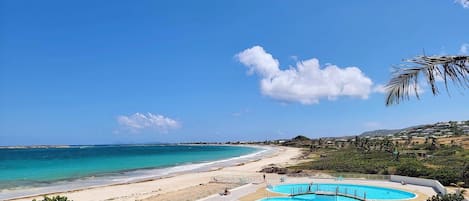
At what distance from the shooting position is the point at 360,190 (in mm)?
23750

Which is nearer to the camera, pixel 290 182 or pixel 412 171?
pixel 412 171

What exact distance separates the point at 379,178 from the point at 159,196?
14257mm

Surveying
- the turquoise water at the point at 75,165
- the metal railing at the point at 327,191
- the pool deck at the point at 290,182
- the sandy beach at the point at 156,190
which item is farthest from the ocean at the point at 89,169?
the metal railing at the point at 327,191

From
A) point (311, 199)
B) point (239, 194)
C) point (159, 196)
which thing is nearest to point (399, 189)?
point (311, 199)

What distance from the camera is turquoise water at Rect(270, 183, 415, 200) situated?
21917 mm

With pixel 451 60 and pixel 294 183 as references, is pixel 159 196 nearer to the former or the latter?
pixel 294 183

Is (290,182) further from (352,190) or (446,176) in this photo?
(446,176)

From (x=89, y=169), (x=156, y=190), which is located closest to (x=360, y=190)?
(x=156, y=190)

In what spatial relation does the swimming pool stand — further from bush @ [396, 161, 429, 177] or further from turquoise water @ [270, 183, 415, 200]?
bush @ [396, 161, 429, 177]

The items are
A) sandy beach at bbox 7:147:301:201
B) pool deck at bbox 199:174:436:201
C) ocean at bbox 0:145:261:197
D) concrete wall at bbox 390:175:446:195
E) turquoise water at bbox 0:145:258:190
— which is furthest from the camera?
turquoise water at bbox 0:145:258:190

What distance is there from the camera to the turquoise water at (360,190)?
2192 cm

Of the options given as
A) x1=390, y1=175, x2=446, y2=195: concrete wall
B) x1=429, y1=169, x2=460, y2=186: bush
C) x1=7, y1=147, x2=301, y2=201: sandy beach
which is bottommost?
x1=7, y1=147, x2=301, y2=201: sandy beach

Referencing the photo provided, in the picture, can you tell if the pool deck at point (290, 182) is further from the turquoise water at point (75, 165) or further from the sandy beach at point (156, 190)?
the turquoise water at point (75, 165)

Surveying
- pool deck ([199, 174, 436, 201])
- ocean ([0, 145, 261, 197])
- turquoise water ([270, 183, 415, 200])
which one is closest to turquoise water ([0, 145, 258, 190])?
ocean ([0, 145, 261, 197])
